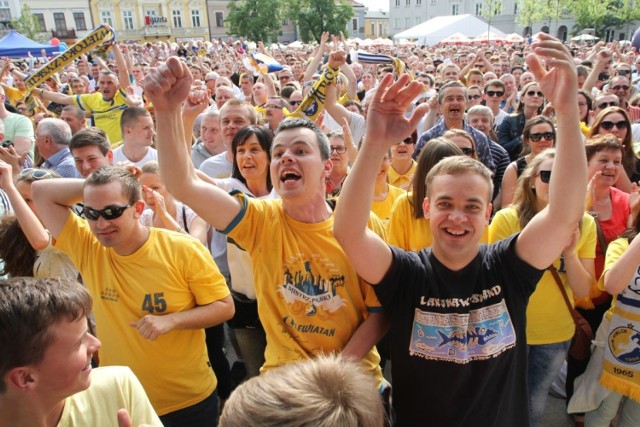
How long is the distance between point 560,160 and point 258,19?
196 ft

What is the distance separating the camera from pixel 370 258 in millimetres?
1708

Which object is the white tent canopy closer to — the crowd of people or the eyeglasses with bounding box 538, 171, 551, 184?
the crowd of people

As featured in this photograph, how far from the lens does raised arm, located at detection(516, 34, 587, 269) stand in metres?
1.56

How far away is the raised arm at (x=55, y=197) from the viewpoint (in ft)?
7.51

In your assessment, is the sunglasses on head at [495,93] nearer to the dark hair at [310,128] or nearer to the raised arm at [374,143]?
the dark hair at [310,128]

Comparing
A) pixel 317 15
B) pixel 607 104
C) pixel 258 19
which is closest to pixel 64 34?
pixel 258 19

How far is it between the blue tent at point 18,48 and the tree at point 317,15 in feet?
134

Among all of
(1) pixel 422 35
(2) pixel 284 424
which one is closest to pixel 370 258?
(2) pixel 284 424

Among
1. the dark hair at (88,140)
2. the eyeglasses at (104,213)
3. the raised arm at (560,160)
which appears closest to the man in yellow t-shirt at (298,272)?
the eyeglasses at (104,213)

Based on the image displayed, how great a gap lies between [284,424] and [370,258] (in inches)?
31.8

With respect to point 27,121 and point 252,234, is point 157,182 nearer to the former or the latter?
point 252,234

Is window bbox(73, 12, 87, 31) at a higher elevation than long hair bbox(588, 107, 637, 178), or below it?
higher

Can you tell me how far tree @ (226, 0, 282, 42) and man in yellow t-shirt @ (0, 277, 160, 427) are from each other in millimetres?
58456

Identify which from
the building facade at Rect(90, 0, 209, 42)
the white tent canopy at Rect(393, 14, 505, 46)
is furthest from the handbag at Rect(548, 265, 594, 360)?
the building facade at Rect(90, 0, 209, 42)
